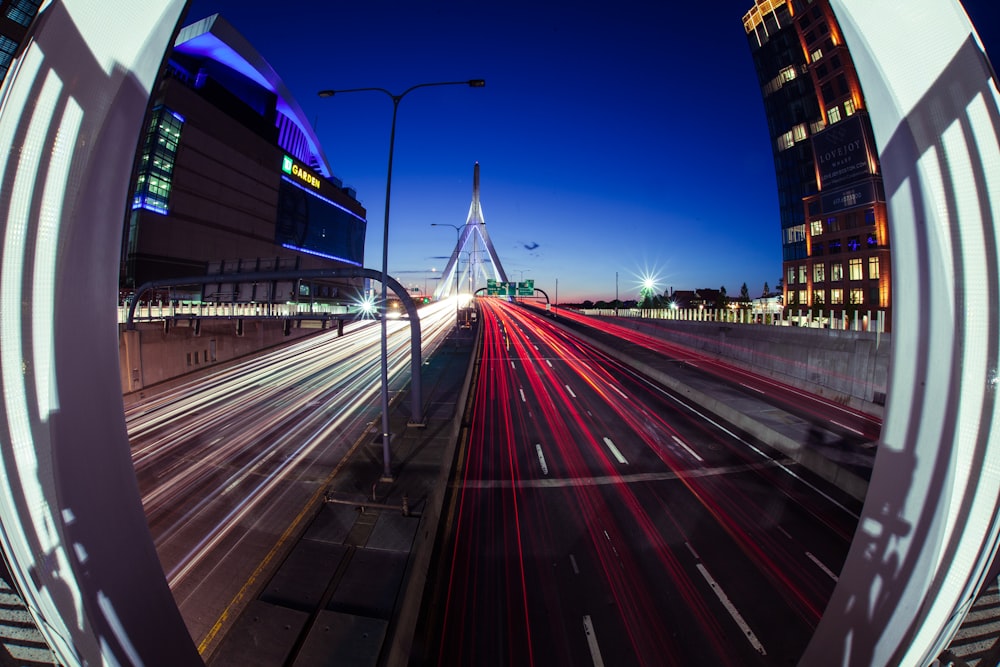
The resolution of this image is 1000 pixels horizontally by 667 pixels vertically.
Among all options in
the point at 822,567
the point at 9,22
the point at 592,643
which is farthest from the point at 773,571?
the point at 9,22

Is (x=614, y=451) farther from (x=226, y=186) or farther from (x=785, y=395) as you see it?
(x=226, y=186)

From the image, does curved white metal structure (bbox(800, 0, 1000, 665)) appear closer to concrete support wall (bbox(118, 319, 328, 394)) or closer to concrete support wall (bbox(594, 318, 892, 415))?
concrete support wall (bbox(594, 318, 892, 415))

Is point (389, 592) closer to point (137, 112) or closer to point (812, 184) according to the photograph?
point (137, 112)

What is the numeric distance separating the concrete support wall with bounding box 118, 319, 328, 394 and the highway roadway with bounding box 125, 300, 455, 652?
1458 mm

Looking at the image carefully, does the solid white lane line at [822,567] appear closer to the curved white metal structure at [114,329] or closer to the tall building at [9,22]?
the curved white metal structure at [114,329]

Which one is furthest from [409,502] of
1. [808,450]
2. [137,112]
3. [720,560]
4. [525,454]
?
[808,450]

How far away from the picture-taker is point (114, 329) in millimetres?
3016

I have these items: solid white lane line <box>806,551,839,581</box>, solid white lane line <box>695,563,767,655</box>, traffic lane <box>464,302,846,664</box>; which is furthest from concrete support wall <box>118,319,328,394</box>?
solid white lane line <box>806,551,839,581</box>

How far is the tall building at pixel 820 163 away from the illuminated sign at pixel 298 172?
7591cm

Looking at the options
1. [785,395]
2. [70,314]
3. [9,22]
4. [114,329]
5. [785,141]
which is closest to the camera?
[70,314]

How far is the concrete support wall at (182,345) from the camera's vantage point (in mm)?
18134

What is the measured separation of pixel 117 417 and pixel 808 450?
54.2ft

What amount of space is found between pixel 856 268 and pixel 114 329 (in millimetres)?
62376

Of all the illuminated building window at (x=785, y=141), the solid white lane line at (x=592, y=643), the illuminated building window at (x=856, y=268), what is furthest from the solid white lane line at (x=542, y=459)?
the illuminated building window at (x=785, y=141)
